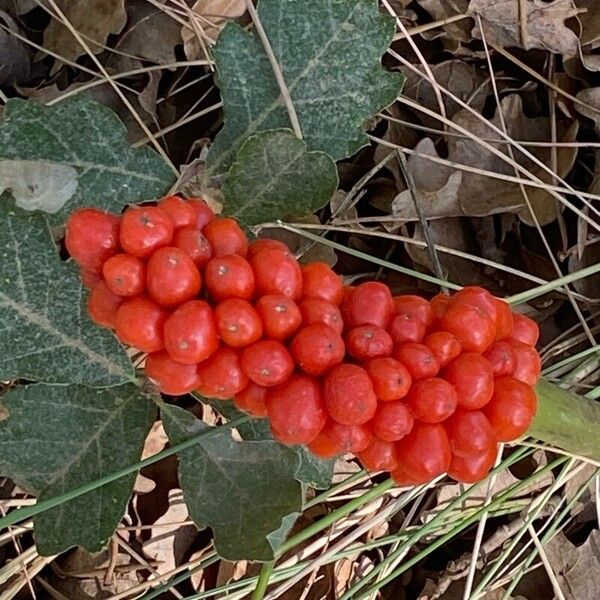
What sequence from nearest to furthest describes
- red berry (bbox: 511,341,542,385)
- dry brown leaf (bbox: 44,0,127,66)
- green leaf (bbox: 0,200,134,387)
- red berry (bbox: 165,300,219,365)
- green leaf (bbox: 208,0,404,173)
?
red berry (bbox: 165,300,219,365), red berry (bbox: 511,341,542,385), green leaf (bbox: 0,200,134,387), green leaf (bbox: 208,0,404,173), dry brown leaf (bbox: 44,0,127,66)

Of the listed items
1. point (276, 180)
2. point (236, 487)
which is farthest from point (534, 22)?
point (236, 487)

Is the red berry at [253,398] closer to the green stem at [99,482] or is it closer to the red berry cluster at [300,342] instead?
the red berry cluster at [300,342]

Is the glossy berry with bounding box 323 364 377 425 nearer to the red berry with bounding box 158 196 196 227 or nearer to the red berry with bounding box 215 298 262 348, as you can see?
the red berry with bounding box 215 298 262 348

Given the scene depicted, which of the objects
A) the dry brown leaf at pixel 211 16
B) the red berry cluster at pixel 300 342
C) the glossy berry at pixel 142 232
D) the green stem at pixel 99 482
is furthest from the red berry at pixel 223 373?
the dry brown leaf at pixel 211 16

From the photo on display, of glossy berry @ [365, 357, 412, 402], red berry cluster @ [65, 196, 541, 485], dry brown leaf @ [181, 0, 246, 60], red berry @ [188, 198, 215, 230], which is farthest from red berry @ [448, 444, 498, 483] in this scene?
dry brown leaf @ [181, 0, 246, 60]

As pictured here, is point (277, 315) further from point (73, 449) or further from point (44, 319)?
point (73, 449)

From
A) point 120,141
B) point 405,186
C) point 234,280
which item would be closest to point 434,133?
point 405,186
